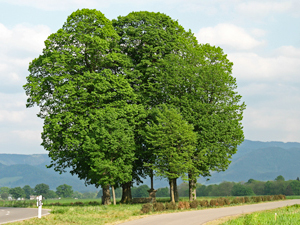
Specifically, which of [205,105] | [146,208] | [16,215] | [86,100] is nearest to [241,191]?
[205,105]

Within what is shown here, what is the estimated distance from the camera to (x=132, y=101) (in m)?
41.8

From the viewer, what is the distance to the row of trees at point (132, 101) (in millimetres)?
37219

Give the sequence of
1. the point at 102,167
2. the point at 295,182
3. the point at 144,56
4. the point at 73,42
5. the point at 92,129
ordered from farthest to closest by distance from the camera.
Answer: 1. the point at 295,182
2. the point at 144,56
3. the point at 73,42
4. the point at 92,129
5. the point at 102,167

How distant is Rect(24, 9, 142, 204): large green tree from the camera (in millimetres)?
36688

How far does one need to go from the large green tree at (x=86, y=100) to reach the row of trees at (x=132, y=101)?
109 mm

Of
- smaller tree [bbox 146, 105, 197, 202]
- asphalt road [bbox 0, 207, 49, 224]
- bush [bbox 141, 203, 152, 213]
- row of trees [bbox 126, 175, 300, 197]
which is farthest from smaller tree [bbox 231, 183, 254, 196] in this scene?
asphalt road [bbox 0, 207, 49, 224]

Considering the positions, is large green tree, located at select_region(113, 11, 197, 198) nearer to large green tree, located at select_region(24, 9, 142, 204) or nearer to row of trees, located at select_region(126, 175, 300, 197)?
large green tree, located at select_region(24, 9, 142, 204)

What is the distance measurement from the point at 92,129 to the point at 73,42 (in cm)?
1004

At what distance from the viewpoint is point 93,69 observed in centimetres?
4241

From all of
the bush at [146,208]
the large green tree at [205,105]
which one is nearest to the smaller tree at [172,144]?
the large green tree at [205,105]

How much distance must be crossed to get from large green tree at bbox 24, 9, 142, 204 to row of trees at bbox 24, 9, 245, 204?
0.11 m

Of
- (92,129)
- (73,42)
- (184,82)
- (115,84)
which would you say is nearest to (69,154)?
(92,129)

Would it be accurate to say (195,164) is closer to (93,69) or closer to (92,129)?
(92,129)

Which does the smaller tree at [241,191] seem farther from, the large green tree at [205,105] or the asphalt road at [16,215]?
the asphalt road at [16,215]
